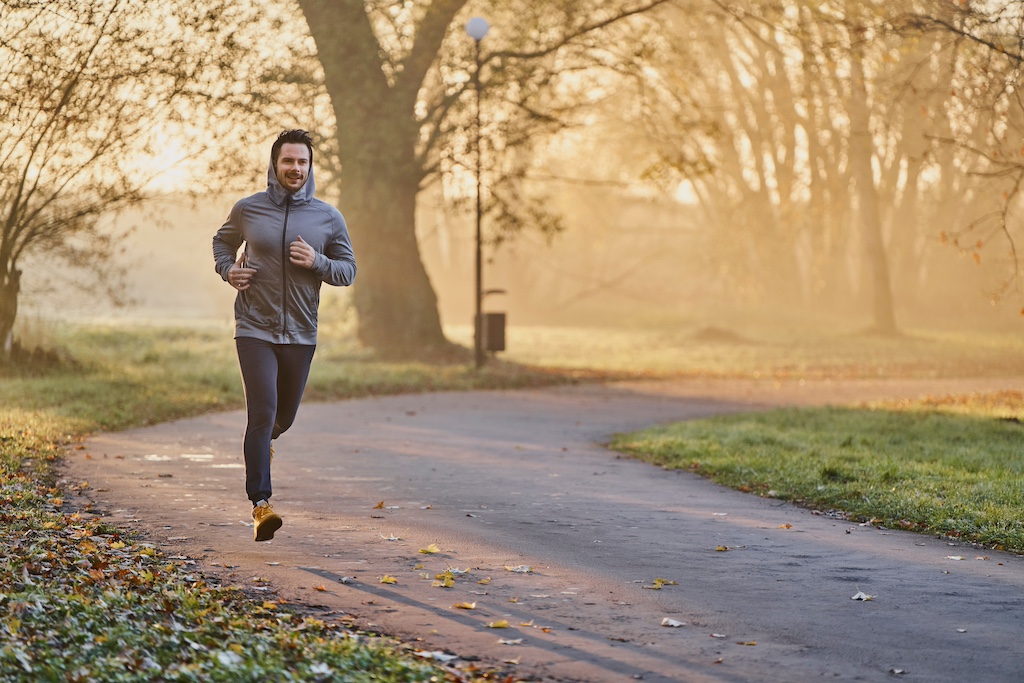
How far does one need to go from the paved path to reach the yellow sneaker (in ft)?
0.35

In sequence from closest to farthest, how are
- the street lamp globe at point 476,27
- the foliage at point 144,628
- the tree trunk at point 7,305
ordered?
the foliage at point 144,628 → the tree trunk at point 7,305 → the street lamp globe at point 476,27

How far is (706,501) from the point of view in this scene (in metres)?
9.83

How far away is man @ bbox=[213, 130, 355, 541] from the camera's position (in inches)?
285

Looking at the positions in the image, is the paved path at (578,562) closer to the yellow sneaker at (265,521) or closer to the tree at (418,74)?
the yellow sneaker at (265,521)

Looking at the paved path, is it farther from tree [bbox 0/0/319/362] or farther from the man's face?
tree [bbox 0/0/319/362]

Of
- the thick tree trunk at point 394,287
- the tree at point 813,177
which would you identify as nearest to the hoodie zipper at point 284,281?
the thick tree trunk at point 394,287

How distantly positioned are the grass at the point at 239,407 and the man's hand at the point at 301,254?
5.71 feet

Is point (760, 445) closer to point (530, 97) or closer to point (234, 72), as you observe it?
point (234, 72)

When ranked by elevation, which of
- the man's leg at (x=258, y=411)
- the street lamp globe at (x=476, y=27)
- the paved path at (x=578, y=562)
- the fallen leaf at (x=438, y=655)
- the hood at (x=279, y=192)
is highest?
the street lamp globe at (x=476, y=27)

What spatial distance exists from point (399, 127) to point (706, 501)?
13.7 meters

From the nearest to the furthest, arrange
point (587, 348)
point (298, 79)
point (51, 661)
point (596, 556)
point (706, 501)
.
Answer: point (51, 661), point (596, 556), point (706, 501), point (298, 79), point (587, 348)

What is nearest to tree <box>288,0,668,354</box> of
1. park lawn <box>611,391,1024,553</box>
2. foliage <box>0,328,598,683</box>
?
park lawn <box>611,391,1024,553</box>

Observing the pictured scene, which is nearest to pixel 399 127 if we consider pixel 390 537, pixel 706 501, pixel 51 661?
pixel 706 501

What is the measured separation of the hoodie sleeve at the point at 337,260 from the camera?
734 centimetres
